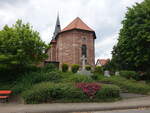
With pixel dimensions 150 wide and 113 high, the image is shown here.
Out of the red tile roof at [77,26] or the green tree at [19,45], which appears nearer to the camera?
the green tree at [19,45]

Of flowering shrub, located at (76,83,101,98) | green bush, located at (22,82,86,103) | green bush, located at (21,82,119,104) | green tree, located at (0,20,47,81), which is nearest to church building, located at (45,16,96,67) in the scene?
green tree, located at (0,20,47,81)

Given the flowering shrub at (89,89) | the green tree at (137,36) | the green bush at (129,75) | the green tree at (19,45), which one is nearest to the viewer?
the flowering shrub at (89,89)

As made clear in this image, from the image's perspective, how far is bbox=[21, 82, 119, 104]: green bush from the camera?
34.0 feet

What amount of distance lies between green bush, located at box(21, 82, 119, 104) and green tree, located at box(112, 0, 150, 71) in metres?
8.61

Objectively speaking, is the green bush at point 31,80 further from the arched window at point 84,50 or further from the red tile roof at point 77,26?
the red tile roof at point 77,26

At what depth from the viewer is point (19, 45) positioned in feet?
46.1

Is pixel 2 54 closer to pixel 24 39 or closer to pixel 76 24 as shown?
pixel 24 39

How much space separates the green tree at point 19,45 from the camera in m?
13.5

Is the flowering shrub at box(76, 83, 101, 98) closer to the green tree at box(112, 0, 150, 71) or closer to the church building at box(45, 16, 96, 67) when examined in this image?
the green tree at box(112, 0, 150, 71)

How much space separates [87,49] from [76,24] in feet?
20.4

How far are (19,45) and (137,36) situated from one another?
12.9m

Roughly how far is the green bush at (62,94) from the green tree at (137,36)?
28.3ft

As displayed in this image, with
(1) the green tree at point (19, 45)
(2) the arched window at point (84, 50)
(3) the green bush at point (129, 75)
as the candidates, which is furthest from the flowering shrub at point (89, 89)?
(2) the arched window at point (84, 50)

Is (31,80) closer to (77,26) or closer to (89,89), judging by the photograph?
(89,89)
